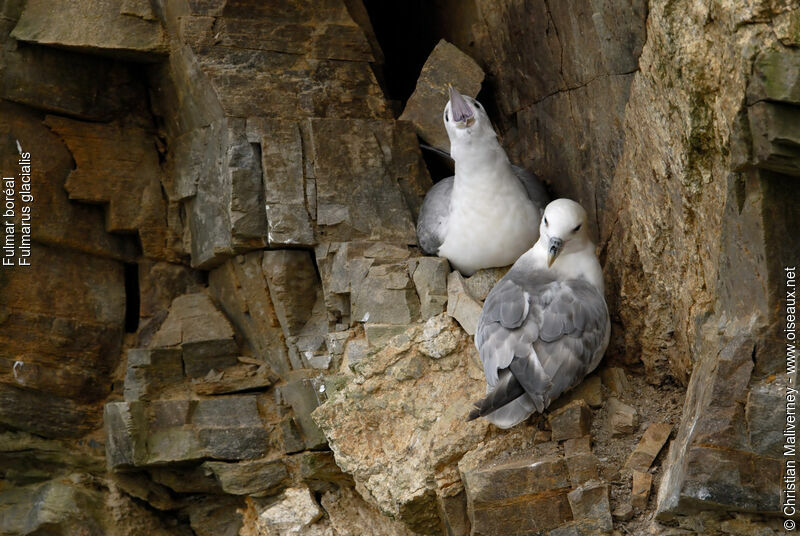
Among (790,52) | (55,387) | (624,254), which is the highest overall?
(790,52)

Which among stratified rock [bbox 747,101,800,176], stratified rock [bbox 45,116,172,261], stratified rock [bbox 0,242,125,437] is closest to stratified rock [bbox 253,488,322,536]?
stratified rock [bbox 0,242,125,437]

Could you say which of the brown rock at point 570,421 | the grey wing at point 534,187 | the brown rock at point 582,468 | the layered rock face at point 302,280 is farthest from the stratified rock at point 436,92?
the brown rock at point 582,468

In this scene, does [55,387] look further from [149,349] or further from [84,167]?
[84,167]

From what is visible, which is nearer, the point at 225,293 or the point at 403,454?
the point at 403,454

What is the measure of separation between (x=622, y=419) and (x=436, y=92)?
2290mm

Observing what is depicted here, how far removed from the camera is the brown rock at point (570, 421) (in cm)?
393

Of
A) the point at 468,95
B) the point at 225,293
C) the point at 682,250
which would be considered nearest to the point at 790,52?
the point at 682,250

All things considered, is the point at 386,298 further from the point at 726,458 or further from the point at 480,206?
the point at 726,458

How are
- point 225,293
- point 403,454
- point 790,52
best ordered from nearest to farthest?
point 790,52
point 403,454
point 225,293

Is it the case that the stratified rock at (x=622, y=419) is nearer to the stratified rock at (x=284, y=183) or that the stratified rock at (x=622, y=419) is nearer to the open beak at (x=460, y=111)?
the open beak at (x=460, y=111)

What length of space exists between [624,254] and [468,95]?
1.49m

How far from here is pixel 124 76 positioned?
5570 mm

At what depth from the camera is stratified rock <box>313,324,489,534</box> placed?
421 centimetres

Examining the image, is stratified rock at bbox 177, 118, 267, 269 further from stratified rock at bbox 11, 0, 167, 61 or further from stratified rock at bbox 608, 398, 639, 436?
stratified rock at bbox 608, 398, 639, 436
